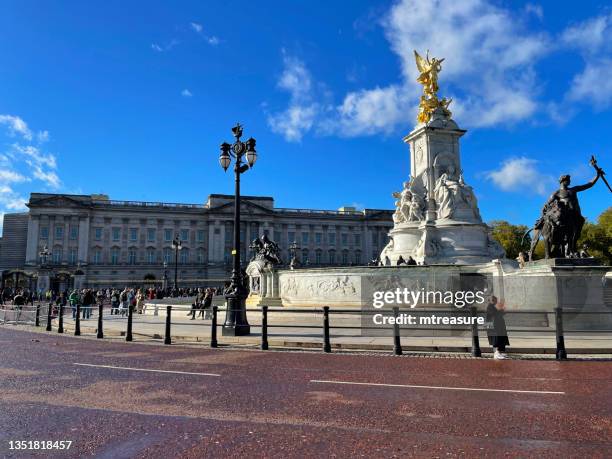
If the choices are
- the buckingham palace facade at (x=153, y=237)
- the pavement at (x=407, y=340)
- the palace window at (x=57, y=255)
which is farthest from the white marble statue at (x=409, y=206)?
the palace window at (x=57, y=255)

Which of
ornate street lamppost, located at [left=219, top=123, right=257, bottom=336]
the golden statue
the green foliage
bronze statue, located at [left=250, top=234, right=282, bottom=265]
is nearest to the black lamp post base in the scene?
ornate street lamppost, located at [left=219, top=123, right=257, bottom=336]

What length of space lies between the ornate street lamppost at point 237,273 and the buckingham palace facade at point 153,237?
263 ft

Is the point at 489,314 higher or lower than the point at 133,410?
higher

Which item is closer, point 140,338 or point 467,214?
point 140,338

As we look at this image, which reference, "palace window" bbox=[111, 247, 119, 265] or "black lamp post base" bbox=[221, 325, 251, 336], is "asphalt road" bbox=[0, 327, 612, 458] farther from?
"palace window" bbox=[111, 247, 119, 265]

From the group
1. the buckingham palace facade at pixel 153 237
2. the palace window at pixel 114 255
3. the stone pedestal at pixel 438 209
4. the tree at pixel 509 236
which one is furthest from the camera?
the palace window at pixel 114 255

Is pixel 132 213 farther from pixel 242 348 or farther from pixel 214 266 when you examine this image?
pixel 242 348

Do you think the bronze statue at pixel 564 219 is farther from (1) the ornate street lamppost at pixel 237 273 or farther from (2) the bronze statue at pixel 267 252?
(2) the bronze statue at pixel 267 252

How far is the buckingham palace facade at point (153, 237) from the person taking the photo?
98.4 m

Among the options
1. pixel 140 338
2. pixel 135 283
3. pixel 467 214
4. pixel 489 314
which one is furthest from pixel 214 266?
pixel 489 314

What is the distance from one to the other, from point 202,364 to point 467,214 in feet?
72.5

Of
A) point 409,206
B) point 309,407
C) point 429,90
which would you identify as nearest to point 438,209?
point 409,206

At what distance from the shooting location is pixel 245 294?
52.5 ft

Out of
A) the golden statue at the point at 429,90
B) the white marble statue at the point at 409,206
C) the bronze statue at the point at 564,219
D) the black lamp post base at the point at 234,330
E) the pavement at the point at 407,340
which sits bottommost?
the pavement at the point at 407,340
